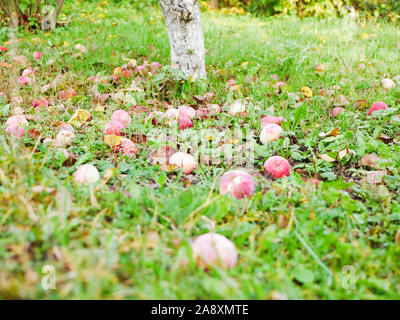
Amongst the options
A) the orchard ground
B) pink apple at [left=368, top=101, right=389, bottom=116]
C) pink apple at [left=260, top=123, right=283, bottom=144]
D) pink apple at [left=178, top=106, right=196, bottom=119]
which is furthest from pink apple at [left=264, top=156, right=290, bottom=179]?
pink apple at [left=368, top=101, right=389, bottom=116]

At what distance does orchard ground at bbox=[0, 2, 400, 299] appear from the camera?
1.07 meters

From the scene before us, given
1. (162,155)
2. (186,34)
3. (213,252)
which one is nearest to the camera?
(213,252)

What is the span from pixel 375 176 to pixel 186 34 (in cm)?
204

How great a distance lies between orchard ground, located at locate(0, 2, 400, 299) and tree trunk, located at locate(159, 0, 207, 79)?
22 centimetres

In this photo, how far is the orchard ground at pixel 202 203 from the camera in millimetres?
1069

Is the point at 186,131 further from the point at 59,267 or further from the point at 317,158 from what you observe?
the point at 59,267

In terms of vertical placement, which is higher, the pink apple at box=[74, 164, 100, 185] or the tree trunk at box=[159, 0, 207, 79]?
the tree trunk at box=[159, 0, 207, 79]

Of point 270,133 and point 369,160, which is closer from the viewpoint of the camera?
point 369,160

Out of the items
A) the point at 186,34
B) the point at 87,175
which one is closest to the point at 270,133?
the point at 87,175

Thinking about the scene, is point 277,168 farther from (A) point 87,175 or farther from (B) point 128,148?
(A) point 87,175

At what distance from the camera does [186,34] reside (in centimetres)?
305

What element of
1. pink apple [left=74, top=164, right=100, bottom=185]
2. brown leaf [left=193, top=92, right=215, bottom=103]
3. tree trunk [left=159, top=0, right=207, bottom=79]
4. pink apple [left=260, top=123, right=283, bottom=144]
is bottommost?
pink apple [left=74, top=164, right=100, bottom=185]

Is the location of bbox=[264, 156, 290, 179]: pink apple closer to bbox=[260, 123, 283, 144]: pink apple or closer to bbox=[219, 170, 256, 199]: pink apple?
bbox=[219, 170, 256, 199]: pink apple

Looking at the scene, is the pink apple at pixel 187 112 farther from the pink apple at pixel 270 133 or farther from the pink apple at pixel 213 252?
the pink apple at pixel 213 252
